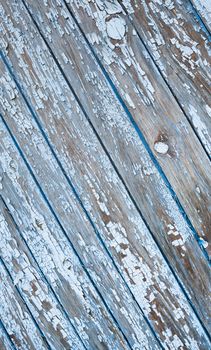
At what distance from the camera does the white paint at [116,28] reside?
110 cm

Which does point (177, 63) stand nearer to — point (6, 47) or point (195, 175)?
point (195, 175)

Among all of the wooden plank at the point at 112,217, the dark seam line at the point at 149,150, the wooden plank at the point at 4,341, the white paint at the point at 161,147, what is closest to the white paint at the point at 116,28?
the dark seam line at the point at 149,150

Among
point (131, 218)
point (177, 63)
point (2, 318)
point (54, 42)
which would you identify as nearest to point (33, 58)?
point (54, 42)

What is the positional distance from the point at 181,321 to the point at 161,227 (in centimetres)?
24

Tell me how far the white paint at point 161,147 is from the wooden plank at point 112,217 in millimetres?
125

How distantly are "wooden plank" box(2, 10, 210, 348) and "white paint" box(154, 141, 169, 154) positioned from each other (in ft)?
0.41

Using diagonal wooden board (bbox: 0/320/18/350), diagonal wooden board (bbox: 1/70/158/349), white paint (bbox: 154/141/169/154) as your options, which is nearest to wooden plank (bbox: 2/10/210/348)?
diagonal wooden board (bbox: 1/70/158/349)

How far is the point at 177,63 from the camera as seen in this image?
1095 millimetres

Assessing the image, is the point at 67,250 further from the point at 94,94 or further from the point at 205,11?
the point at 205,11

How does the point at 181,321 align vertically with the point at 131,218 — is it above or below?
below

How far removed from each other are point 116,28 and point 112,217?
46 centimetres

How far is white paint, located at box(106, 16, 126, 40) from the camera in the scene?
1.10m

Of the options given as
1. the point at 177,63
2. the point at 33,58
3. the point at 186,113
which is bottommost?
the point at 186,113

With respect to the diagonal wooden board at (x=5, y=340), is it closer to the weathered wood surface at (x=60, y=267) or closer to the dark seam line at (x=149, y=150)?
the weathered wood surface at (x=60, y=267)
